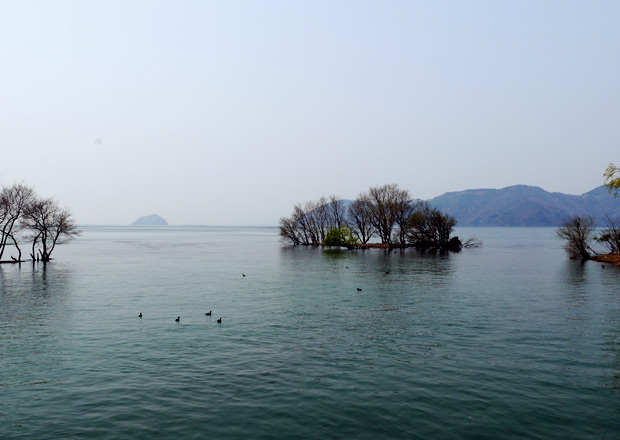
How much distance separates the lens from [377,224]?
155 m

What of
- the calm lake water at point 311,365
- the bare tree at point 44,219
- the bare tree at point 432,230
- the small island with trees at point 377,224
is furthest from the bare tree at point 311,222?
the calm lake water at point 311,365

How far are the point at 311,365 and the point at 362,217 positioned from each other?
451 ft

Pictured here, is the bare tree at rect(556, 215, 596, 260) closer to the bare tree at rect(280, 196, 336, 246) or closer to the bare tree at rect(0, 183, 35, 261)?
the bare tree at rect(280, 196, 336, 246)

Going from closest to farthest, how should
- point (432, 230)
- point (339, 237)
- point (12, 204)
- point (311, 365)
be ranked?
point (311, 365) < point (12, 204) < point (432, 230) < point (339, 237)

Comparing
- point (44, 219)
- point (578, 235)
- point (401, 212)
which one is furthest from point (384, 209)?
point (44, 219)

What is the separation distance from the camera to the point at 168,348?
2630cm

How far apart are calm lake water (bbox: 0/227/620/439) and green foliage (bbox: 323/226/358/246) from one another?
104 m

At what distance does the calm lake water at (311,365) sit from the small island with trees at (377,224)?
93240 mm

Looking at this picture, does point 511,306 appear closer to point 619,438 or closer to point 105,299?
point 619,438

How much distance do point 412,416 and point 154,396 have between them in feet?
36.0

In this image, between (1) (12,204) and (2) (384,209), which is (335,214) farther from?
(1) (12,204)

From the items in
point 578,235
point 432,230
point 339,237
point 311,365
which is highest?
point 432,230

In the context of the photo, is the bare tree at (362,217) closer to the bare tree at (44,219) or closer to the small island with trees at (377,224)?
the small island with trees at (377,224)

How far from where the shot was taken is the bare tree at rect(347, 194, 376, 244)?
6171 inches
